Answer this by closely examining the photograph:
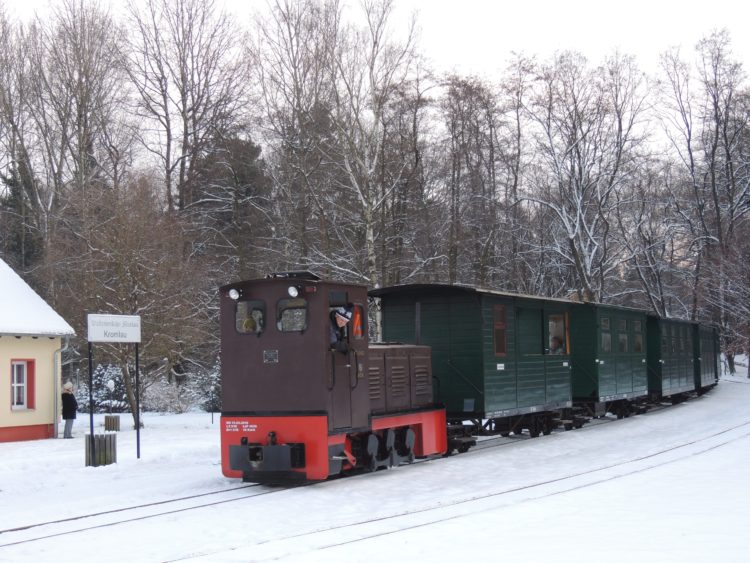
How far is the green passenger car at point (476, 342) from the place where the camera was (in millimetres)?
16312

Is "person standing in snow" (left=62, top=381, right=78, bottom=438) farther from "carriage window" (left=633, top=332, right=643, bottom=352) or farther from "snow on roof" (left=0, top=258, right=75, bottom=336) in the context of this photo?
"carriage window" (left=633, top=332, right=643, bottom=352)

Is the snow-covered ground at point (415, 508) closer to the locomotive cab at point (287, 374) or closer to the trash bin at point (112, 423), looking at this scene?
the locomotive cab at point (287, 374)

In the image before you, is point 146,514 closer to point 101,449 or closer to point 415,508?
point 415,508

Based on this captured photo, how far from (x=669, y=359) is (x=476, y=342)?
13.7 m

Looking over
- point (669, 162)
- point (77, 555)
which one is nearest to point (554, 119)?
point (669, 162)

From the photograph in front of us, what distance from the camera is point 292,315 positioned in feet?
41.3

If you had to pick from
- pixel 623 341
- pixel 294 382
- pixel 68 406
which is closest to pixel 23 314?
pixel 68 406

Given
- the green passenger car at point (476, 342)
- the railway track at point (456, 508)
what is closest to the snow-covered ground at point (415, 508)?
the railway track at point (456, 508)

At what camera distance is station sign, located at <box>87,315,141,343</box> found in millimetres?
15906

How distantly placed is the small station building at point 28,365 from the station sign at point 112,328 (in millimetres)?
6310

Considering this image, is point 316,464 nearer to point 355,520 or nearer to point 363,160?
point 355,520

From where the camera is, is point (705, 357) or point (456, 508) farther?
point (705, 357)

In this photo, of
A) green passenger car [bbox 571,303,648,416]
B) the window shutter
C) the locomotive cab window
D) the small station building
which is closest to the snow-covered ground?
the locomotive cab window

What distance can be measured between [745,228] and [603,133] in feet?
31.9
